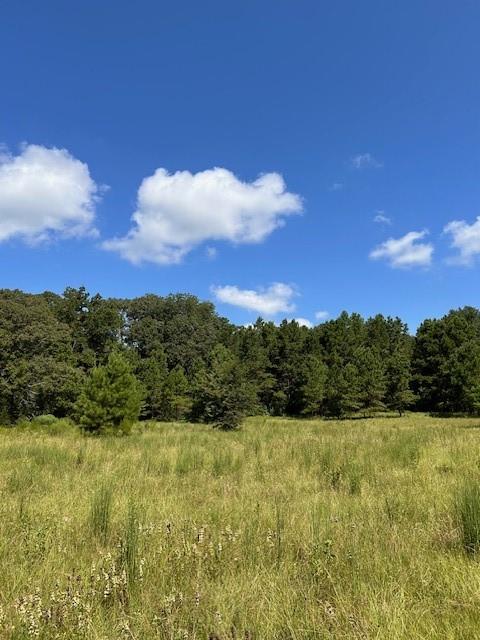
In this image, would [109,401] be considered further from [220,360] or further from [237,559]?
[220,360]

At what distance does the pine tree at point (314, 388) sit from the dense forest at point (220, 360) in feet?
0.48

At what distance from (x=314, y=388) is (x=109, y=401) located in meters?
42.3

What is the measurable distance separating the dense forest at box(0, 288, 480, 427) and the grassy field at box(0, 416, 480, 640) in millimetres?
16304

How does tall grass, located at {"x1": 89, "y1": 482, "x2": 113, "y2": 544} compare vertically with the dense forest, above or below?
below

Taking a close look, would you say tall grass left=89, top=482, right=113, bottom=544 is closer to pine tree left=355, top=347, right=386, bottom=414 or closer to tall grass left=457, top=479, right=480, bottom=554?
tall grass left=457, top=479, right=480, bottom=554

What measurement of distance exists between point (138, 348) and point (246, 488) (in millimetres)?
75145

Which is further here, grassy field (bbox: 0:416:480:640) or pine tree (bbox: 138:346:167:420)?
pine tree (bbox: 138:346:167:420)

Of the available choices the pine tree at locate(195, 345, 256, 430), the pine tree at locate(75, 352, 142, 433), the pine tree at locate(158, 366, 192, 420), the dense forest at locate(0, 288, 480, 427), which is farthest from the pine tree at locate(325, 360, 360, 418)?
the pine tree at locate(75, 352, 142, 433)

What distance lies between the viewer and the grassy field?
269 centimetres

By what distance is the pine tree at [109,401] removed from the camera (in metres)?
20.2

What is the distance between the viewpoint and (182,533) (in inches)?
169


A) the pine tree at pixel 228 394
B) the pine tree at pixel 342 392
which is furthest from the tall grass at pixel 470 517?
the pine tree at pixel 342 392

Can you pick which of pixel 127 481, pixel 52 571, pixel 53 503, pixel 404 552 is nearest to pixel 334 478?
pixel 127 481

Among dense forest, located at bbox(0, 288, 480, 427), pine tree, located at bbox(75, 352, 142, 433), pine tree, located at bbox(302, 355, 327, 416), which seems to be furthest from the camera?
pine tree, located at bbox(302, 355, 327, 416)
